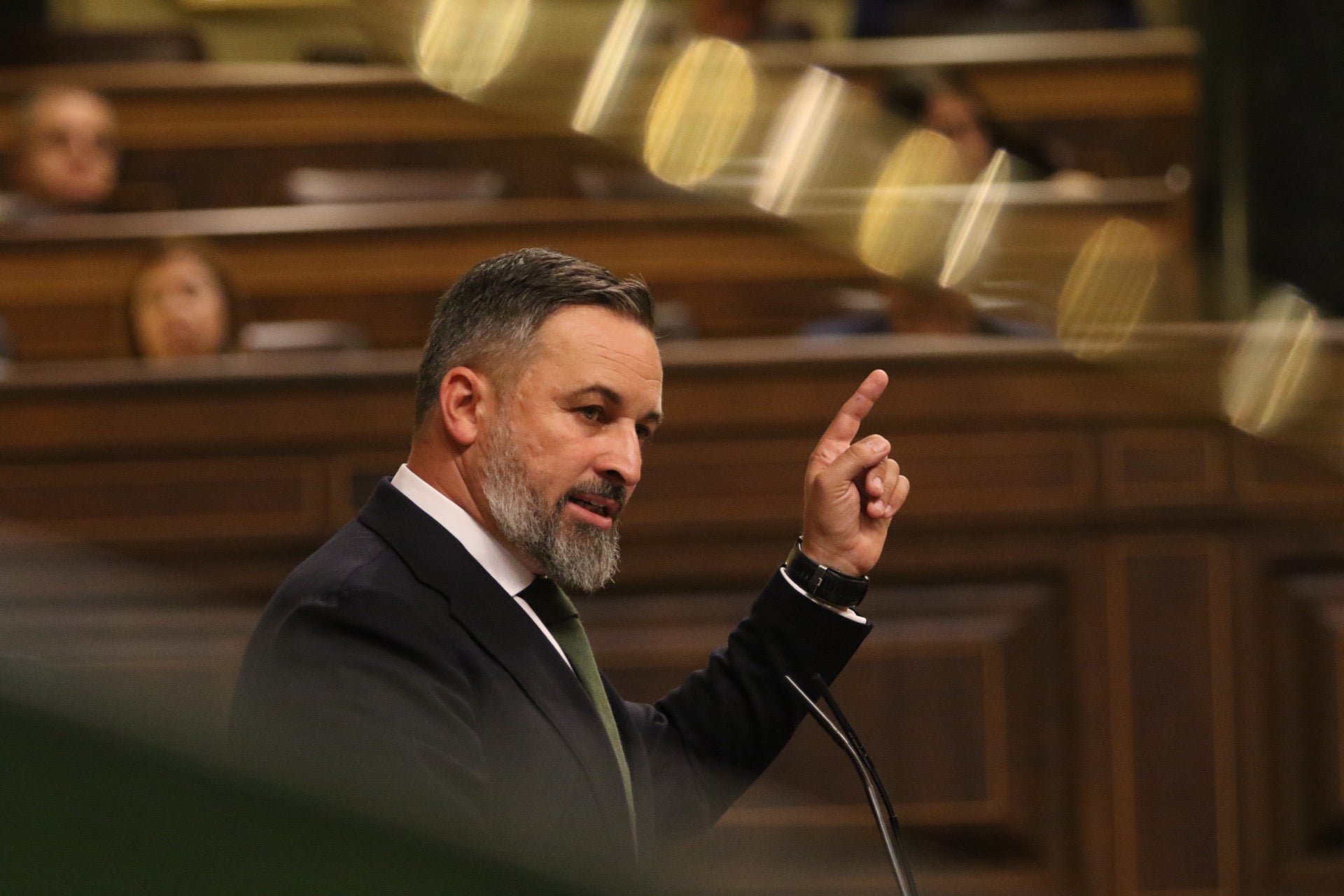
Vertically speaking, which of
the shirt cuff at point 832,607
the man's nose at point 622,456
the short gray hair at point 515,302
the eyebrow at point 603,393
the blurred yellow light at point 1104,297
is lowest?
the shirt cuff at point 832,607

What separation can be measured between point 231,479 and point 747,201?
598 mm

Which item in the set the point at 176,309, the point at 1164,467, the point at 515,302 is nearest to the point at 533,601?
the point at 515,302

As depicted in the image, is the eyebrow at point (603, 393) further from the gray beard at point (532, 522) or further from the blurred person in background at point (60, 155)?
the blurred person in background at point (60, 155)

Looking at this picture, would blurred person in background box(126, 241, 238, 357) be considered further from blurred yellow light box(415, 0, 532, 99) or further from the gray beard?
the gray beard

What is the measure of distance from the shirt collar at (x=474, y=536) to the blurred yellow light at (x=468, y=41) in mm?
478

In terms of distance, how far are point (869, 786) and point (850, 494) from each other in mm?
158

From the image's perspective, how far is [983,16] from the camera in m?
3.04

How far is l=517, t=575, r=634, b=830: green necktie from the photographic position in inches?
30.3

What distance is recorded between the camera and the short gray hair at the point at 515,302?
77cm

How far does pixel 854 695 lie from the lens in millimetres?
1445

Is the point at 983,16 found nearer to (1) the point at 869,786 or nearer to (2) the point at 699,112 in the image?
(2) the point at 699,112

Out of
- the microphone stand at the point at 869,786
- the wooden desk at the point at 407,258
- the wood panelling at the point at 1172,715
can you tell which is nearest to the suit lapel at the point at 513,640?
the microphone stand at the point at 869,786

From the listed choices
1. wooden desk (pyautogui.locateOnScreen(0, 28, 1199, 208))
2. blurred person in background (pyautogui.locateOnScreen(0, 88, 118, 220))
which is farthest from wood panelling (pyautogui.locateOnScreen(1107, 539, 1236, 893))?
blurred person in background (pyautogui.locateOnScreen(0, 88, 118, 220))

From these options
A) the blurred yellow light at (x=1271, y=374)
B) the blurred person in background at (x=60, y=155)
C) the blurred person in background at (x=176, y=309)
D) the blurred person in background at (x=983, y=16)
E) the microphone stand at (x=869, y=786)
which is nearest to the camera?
the microphone stand at (x=869, y=786)
